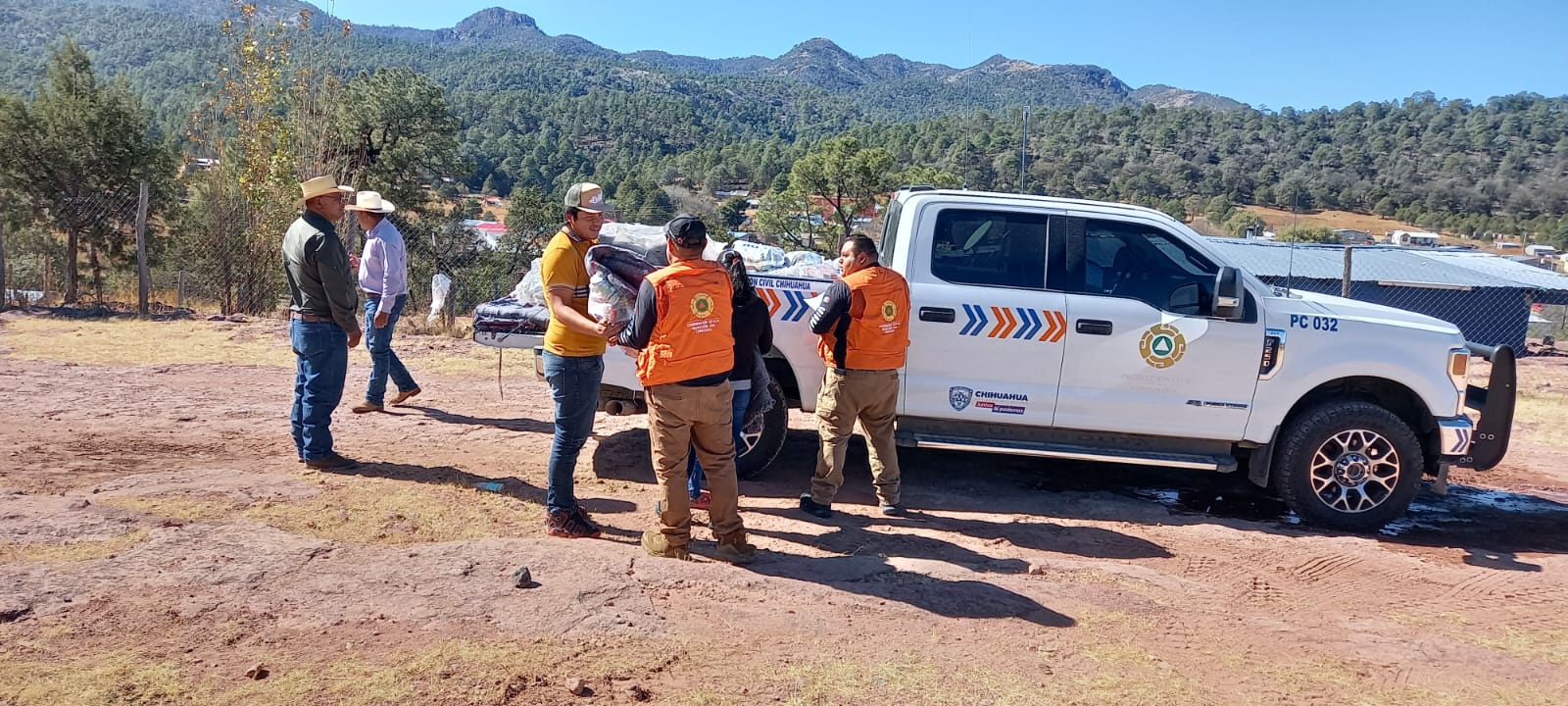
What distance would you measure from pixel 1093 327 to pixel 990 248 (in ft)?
2.65

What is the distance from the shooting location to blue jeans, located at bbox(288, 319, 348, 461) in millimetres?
6062

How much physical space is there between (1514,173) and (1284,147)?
44.4 ft

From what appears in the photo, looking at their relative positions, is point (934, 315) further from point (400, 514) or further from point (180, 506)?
point (180, 506)

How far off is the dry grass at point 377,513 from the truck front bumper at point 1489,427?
18.1ft

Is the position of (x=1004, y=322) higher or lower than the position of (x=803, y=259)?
lower

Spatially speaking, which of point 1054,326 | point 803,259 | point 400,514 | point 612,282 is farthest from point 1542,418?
point 400,514

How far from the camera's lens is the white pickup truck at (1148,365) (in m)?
6.04

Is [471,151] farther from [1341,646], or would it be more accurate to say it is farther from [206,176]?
[1341,646]

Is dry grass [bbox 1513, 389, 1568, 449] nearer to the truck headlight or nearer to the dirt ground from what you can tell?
the dirt ground

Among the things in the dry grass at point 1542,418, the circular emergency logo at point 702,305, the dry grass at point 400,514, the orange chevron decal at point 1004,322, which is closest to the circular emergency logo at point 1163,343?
the orange chevron decal at point 1004,322

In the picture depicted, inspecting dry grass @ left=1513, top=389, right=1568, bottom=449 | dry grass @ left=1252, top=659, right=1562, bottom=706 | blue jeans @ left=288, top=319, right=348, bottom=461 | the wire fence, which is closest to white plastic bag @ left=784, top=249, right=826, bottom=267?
blue jeans @ left=288, top=319, right=348, bottom=461

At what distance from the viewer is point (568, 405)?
4.94 meters

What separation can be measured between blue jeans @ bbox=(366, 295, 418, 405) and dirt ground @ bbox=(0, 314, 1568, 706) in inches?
25.0

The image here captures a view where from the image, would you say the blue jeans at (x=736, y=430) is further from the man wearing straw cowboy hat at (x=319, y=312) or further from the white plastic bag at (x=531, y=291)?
the man wearing straw cowboy hat at (x=319, y=312)
